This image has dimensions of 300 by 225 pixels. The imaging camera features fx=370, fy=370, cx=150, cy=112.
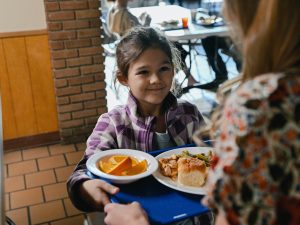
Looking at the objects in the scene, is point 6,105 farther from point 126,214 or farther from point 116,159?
point 126,214

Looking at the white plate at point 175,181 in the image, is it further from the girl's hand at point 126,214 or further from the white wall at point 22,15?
the white wall at point 22,15

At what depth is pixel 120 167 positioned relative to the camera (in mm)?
1125

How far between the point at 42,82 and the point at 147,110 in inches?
80.7

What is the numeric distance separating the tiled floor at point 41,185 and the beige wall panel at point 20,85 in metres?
0.23

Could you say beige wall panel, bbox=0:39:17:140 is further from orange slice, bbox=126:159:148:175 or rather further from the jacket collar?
orange slice, bbox=126:159:148:175

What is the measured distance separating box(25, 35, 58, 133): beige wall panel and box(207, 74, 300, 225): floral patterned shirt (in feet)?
9.54

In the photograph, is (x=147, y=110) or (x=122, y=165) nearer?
(x=122, y=165)

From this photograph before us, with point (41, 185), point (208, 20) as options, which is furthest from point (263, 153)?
point (208, 20)

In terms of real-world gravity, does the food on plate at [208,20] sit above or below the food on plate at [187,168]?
below

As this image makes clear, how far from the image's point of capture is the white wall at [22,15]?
3.02 m

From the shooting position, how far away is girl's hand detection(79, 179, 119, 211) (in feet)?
3.42

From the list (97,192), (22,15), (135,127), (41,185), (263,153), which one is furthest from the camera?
(22,15)

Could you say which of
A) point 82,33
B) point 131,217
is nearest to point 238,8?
point 131,217

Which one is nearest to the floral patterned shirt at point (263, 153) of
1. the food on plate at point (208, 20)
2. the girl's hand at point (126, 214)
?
the girl's hand at point (126, 214)
